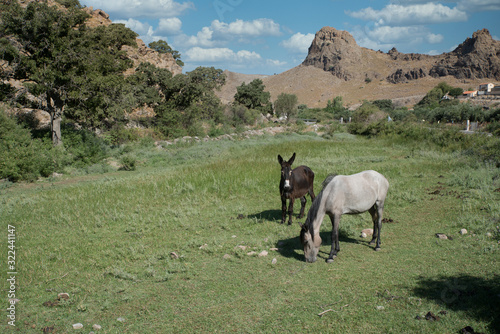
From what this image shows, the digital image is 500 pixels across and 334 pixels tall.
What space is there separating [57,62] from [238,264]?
20.1 metres

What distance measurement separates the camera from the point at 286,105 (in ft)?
198

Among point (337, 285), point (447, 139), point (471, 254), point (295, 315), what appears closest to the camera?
point (295, 315)

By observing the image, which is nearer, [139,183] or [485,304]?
[485,304]

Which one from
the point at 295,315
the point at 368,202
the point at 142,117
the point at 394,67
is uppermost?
the point at 394,67

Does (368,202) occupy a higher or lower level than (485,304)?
higher

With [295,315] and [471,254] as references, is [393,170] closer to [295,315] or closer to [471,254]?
[471,254]

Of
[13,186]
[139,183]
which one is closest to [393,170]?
[139,183]

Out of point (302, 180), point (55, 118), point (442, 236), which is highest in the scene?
point (55, 118)

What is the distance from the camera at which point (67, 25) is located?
21797 millimetres

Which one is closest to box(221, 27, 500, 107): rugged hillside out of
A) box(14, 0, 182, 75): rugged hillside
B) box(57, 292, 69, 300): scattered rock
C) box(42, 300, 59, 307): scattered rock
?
box(14, 0, 182, 75): rugged hillside

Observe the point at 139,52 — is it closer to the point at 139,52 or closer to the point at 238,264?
the point at 139,52

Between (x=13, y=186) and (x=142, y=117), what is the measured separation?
67.8 feet

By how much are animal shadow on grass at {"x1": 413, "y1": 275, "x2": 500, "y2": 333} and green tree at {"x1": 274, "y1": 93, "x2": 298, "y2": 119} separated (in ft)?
183

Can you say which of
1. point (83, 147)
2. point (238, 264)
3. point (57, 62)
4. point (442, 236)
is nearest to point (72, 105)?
point (57, 62)
